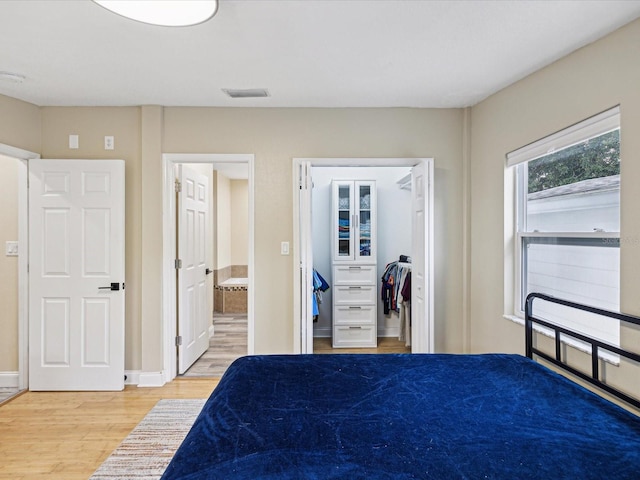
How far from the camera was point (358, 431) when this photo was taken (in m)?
1.36

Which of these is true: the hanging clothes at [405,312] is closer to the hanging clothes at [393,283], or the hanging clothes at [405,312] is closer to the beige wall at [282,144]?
the hanging clothes at [393,283]

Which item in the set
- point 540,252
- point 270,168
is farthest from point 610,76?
point 270,168

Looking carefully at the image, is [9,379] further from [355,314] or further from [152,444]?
[355,314]

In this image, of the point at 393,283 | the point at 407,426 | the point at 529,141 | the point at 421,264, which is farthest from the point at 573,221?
the point at 393,283

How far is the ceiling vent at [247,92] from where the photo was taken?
303 centimetres

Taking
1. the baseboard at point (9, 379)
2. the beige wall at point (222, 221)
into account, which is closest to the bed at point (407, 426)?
the baseboard at point (9, 379)

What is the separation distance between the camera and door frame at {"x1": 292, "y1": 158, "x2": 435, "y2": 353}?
333 cm

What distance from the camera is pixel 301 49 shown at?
7.70 feet

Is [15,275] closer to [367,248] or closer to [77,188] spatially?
[77,188]

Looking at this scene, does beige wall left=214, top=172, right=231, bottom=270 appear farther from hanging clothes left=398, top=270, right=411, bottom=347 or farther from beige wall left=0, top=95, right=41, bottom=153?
hanging clothes left=398, top=270, right=411, bottom=347

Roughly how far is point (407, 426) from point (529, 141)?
7.37 ft

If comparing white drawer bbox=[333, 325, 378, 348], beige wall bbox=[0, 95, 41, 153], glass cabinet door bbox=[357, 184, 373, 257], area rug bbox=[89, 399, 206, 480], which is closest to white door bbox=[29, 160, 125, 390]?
beige wall bbox=[0, 95, 41, 153]

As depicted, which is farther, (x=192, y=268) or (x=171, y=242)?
(x=192, y=268)

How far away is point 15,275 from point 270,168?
2.53m
